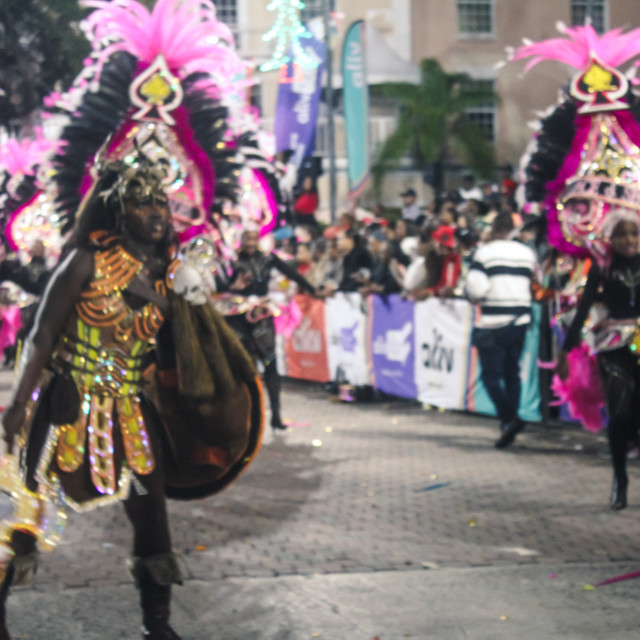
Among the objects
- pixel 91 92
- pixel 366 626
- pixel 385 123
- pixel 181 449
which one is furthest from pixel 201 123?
pixel 385 123

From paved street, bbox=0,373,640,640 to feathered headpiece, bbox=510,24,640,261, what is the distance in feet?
5.82

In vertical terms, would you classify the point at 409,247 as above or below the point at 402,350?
above

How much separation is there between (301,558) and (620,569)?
157cm

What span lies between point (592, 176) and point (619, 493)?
214 cm

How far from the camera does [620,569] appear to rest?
18.8 ft

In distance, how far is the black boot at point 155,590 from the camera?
436 centimetres

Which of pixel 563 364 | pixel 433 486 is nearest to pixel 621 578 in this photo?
pixel 563 364

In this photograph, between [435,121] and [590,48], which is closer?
[590,48]

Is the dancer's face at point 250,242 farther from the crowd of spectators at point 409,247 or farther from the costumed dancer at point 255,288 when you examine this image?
the crowd of spectators at point 409,247

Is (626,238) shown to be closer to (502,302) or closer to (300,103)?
(502,302)

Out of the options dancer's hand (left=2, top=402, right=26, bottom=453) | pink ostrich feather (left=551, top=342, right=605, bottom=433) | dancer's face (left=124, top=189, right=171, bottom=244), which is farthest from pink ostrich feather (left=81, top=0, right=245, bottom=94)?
pink ostrich feather (left=551, top=342, right=605, bottom=433)

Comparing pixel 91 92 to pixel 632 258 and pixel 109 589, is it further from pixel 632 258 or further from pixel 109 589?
pixel 632 258

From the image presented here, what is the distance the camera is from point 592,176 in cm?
A: 795

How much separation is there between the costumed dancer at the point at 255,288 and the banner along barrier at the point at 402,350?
75.8 inches
